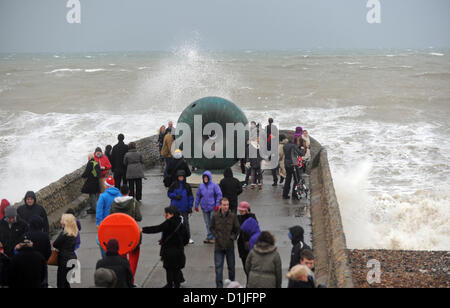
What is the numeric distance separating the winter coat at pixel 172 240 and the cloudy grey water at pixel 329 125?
7368 millimetres

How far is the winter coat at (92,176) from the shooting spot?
418 inches

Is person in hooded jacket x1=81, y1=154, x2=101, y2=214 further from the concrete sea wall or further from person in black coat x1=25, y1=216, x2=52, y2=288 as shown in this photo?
person in black coat x1=25, y1=216, x2=52, y2=288

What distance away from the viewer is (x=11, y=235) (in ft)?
22.7

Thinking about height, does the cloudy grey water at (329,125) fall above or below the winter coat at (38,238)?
below

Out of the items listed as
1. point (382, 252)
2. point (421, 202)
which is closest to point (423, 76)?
point (421, 202)

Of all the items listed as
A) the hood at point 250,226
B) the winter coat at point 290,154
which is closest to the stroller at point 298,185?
the winter coat at point 290,154

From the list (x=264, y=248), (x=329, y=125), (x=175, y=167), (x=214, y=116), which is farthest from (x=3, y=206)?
(x=329, y=125)

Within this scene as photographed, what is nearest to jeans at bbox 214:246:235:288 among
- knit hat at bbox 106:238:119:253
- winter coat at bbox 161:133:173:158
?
knit hat at bbox 106:238:119:253

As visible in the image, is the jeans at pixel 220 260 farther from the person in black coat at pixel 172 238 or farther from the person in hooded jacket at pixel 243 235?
the person in black coat at pixel 172 238

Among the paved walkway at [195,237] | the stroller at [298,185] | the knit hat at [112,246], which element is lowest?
the paved walkway at [195,237]

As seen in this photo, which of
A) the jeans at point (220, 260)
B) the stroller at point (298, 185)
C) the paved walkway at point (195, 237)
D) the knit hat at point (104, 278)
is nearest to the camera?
the knit hat at point (104, 278)
